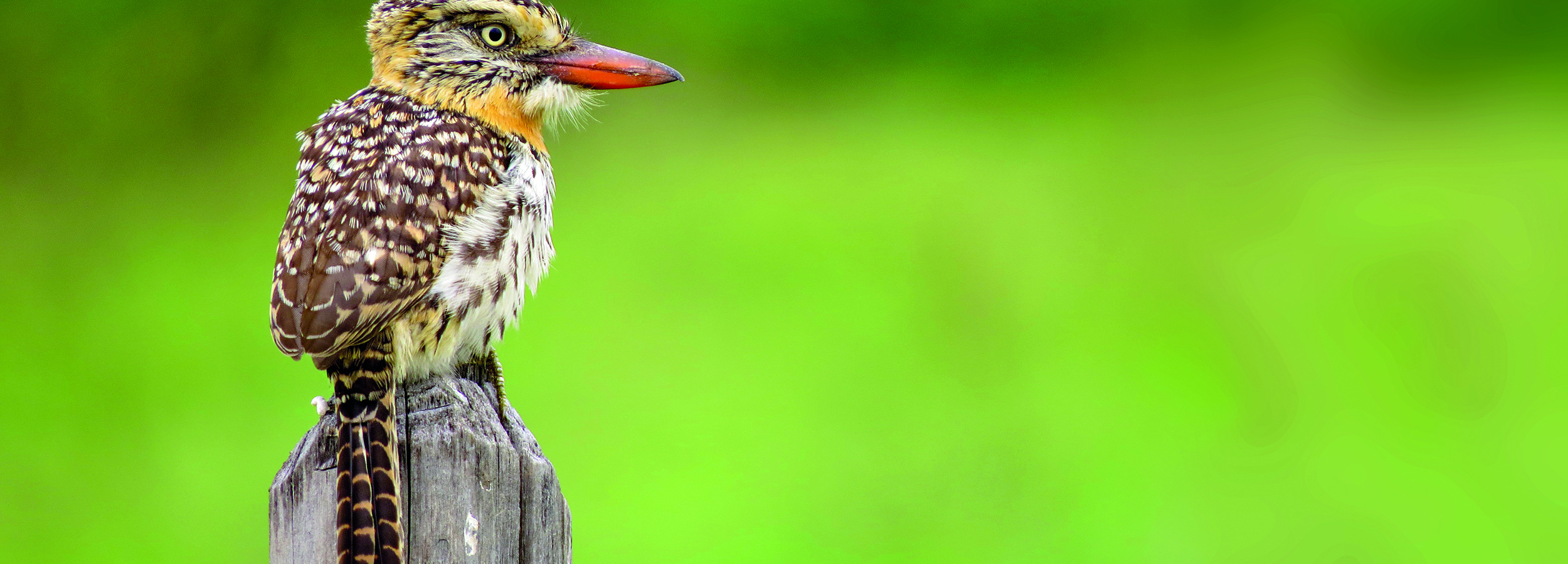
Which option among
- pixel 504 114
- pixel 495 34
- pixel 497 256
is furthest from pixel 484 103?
pixel 497 256

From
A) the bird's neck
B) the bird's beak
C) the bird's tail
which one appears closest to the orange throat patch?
the bird's neck

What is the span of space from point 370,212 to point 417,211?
3.3 inches

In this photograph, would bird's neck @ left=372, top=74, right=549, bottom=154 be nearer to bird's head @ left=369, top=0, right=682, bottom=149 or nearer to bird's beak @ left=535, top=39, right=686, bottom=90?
bird's head @ left=369, top=0, right=682, bottom=149

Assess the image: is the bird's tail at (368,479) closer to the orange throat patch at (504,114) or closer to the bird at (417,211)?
the bird at (417,211)

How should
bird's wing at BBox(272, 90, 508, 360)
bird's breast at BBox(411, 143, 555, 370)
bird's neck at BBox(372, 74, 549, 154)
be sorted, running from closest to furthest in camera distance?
bird's wing at BBox(272, 90, 508, 360) → bird's breast at BBox(411, 143, 555, 370) → bird's neck at BBox(372, 74, 549, 154)

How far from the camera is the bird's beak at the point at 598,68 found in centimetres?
236

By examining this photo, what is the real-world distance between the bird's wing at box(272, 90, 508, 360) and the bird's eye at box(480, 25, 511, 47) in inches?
8.0

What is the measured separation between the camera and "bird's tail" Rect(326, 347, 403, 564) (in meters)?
1.56

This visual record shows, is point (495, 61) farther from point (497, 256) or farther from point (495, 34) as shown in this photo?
point (497, 256)

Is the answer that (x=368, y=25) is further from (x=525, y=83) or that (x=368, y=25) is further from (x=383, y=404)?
(x=383, y=404)

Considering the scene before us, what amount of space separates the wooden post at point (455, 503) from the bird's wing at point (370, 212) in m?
0.30

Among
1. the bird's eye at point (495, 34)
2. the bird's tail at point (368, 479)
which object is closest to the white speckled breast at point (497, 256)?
the bird's eye at point (495, 34)

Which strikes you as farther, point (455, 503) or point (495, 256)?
point (495, 256)

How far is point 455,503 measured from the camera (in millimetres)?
1629
